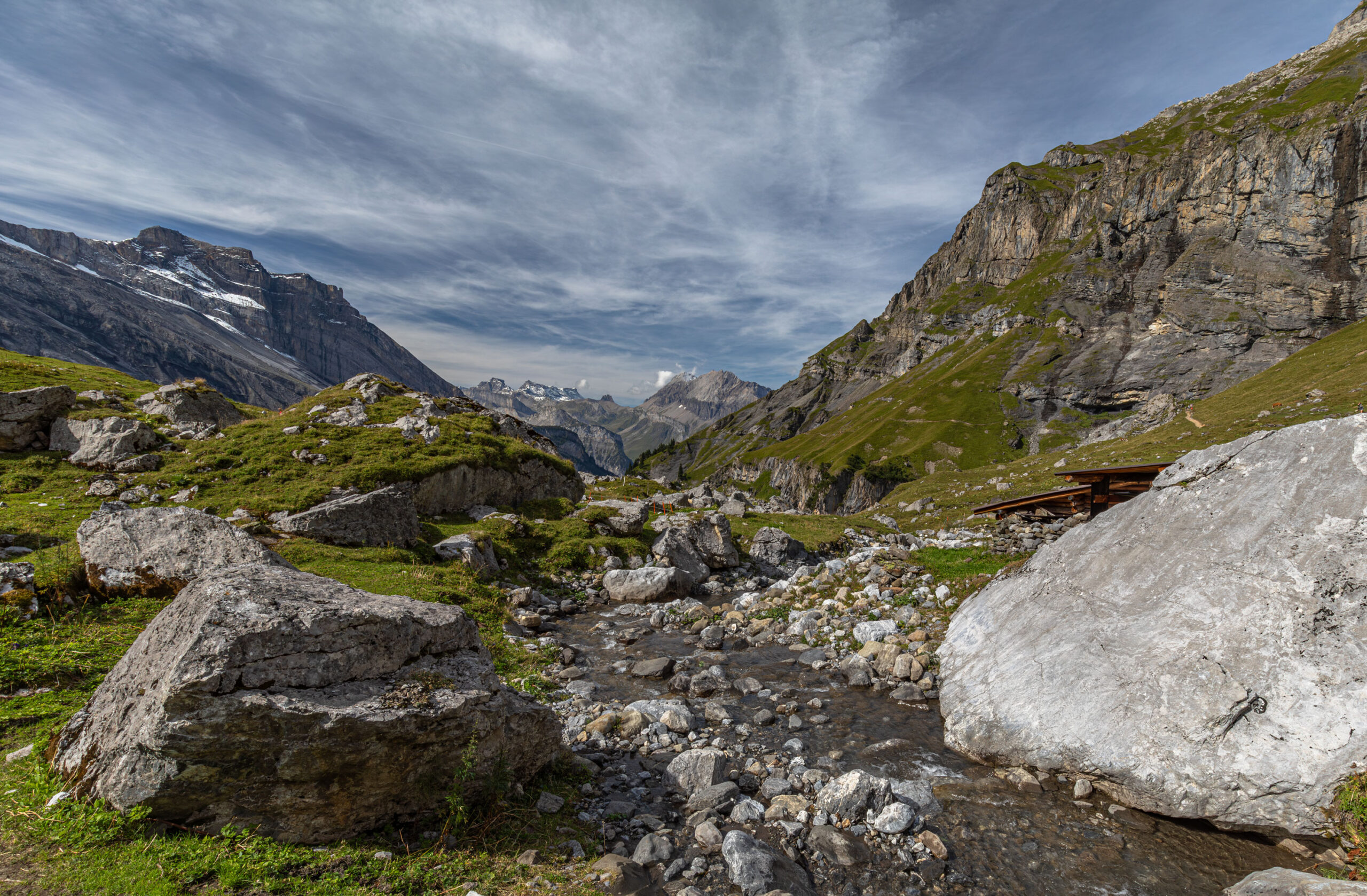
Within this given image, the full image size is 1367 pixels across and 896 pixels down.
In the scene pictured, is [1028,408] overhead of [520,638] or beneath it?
overhead

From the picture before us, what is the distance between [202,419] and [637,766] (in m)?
39.3

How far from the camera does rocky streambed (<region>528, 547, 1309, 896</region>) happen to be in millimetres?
8109

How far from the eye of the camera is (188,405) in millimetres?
33906

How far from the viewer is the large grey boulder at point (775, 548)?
3369 centimetres

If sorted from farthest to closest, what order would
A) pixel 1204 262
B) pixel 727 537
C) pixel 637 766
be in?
pixel 1204 262 < pixel 727 537 < pixel 637 766

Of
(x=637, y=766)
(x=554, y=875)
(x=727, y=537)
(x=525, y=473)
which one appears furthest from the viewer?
(x=525, y=473)

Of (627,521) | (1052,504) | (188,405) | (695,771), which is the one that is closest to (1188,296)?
(1052,504)

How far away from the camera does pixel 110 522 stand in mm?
13594

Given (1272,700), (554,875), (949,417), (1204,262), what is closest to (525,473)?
(554,875)

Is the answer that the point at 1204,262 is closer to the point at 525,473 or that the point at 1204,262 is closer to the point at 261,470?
the point at 525,473

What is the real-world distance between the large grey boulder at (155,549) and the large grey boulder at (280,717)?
660 cm

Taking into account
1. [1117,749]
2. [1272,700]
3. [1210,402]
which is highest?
[1210,402]

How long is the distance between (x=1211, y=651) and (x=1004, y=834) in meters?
5.08

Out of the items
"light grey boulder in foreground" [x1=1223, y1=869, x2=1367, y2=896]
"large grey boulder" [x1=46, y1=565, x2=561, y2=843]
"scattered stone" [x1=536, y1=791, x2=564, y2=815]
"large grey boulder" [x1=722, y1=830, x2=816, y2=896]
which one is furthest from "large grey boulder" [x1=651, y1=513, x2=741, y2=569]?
"light grey boulder in foreground" [x1=1223, y1=869, x2=1367, y2=896]
